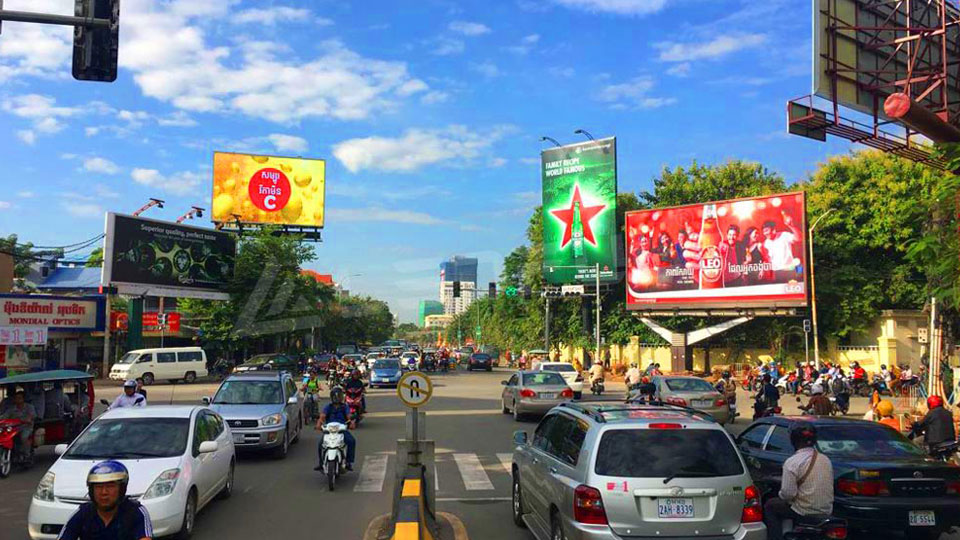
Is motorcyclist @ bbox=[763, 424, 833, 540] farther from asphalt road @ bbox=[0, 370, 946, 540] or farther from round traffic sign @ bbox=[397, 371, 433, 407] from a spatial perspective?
round traffic sign @ bbox=[397, 371, 433, 407]

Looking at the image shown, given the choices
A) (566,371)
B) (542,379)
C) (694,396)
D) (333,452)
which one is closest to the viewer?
(333,452)

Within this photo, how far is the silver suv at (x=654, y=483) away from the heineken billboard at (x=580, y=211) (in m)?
44.0

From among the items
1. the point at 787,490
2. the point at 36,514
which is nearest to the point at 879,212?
the point at 787,490

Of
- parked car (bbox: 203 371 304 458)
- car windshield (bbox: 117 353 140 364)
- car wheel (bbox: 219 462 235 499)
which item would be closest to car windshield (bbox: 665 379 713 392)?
A: parked car (bbox: 203 371 304 458)

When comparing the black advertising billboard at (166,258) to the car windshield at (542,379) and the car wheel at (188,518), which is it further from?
the car wheel at (188,518)

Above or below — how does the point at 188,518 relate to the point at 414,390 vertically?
below

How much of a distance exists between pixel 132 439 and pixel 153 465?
3.15 ft

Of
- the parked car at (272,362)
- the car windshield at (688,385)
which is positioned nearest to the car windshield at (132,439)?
the car windshield at (688,385)

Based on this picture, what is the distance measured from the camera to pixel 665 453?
20.2 feet

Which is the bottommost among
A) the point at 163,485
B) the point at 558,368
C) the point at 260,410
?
the point at 558,368

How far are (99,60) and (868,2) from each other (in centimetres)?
1910

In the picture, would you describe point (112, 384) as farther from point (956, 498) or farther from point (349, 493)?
point (956, 498)

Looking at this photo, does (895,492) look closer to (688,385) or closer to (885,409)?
(885,409)

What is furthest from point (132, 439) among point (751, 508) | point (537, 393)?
point (537, 393)
